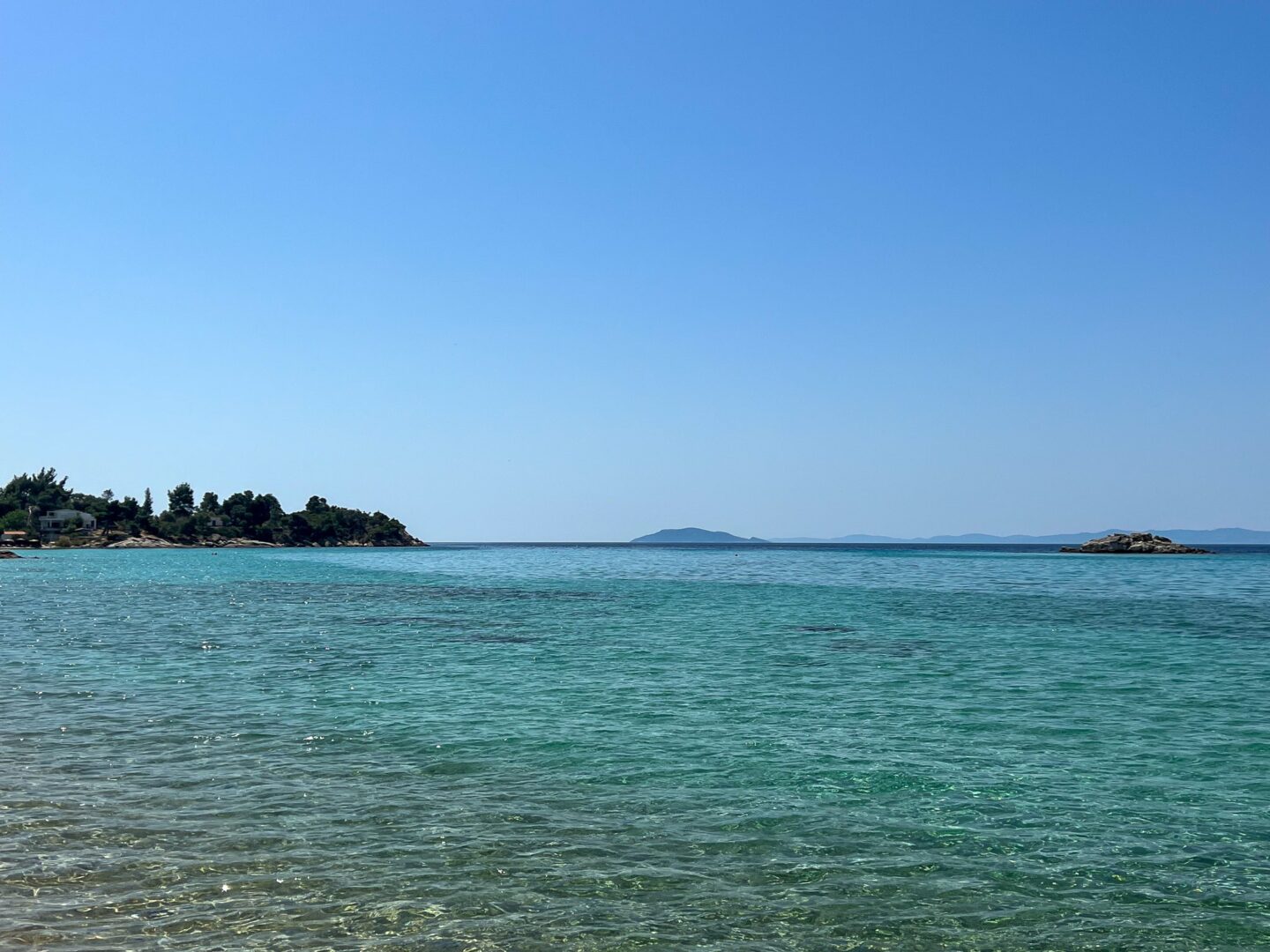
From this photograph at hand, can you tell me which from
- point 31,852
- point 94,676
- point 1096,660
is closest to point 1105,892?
point 31,852

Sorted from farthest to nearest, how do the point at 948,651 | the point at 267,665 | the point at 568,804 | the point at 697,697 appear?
the point at 948,651, the point at 267,665, the point at 697,697, the point at 568,804

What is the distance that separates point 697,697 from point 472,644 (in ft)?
55.6

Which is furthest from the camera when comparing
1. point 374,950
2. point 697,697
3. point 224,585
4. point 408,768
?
point 224,585

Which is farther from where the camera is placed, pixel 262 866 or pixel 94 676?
pixel 94 676

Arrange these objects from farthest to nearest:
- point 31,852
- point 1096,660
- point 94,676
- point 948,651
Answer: point 948,651
point 1096,660
point 94,676
point 31,852

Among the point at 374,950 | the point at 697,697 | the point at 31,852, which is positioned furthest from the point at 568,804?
the point at 697,697

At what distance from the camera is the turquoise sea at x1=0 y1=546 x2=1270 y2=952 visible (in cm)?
1106

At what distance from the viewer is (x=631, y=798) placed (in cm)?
1627

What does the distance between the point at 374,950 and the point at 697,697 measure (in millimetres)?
17966

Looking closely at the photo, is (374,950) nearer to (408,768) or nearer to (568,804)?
(568,804)

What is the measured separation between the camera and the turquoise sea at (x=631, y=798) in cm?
1106

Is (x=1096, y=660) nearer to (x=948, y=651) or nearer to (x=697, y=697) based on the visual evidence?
(x=948, y=651)

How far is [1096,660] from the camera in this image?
3672 cm

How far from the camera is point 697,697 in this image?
2731 centimetres
